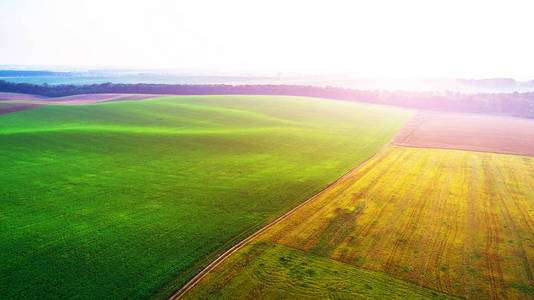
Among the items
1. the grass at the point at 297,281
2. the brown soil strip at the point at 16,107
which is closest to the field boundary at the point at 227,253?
the grass at the point at 297,281

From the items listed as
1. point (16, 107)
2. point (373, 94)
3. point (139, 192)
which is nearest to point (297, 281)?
point (139, 192)

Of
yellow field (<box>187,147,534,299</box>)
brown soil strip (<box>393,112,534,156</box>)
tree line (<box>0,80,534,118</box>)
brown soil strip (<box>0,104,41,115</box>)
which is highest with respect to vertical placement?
tree line (<box>0,80,534,118</box>)

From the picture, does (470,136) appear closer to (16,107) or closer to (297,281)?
(297,281)

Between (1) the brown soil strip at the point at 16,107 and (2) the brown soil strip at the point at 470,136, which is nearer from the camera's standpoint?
(2) the brown soil strip at the point at 470,136

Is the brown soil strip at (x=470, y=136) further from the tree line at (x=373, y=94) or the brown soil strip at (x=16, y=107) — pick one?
the brown soil strip at (x=16, y=107)

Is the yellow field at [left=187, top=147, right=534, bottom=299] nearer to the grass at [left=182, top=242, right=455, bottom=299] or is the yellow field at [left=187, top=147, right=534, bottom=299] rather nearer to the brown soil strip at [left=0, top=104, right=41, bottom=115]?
the grass at [left=182, top=242, right=455, bottom=299]

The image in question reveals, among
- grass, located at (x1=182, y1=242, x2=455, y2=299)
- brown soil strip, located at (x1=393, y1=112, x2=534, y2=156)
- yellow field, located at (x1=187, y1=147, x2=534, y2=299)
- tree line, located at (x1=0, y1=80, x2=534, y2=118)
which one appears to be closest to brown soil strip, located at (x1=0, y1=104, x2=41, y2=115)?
tree line, located at (x1=0, y1=80, x2=534, y2=118)
